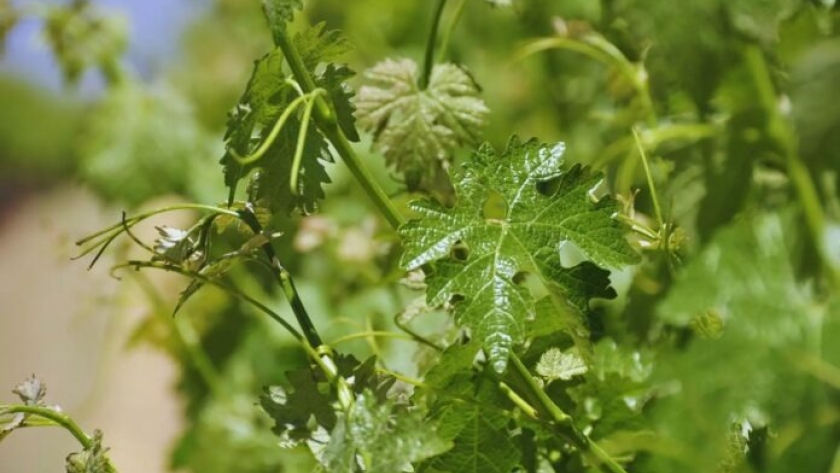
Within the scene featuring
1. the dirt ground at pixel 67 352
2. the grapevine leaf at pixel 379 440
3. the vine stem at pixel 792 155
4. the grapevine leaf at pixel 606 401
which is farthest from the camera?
the dirt ground at pixel 67 352

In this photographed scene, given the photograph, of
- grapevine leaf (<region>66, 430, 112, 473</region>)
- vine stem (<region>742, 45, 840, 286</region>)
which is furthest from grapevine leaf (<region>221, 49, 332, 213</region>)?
vine stem (<region>742, 45, 840, 286</region>)

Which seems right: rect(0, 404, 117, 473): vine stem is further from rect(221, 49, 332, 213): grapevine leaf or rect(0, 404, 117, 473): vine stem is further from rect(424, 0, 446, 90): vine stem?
rect(424, 0, 446, 90): vine stem

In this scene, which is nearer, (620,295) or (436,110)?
(436,110)

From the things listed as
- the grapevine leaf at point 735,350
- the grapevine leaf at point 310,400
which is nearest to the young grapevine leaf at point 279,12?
the grapevine leaf at point 310,400

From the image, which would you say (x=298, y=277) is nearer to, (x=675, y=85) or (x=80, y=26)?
(x=80, y=26)

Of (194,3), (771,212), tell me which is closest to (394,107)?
(771,212)

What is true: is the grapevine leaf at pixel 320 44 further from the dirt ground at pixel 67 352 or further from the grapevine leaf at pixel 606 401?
the dirt ground at pixel 67 352
